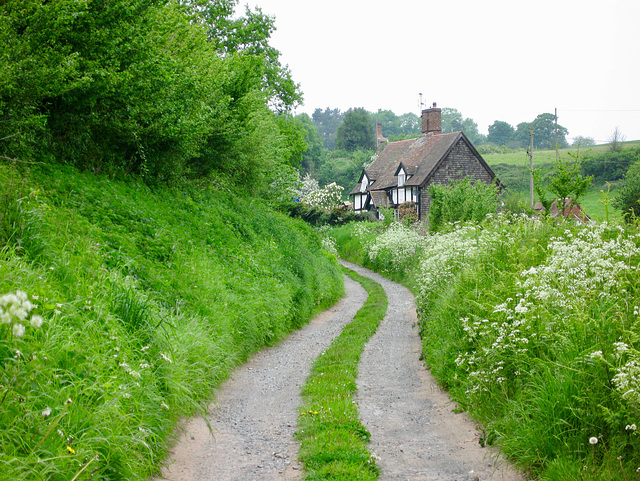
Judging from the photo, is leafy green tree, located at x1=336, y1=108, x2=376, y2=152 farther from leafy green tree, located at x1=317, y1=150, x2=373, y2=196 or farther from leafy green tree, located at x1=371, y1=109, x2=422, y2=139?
leafy green tree, located at x1=371, y1=109, x2=422, y2=139

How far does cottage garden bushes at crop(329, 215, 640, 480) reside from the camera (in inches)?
178

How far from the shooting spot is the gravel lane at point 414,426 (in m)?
5.31

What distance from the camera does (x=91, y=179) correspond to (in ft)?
36.1

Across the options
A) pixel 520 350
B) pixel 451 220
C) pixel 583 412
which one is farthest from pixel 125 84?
pixel 451 220

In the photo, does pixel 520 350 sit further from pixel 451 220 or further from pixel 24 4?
pixel 451 220

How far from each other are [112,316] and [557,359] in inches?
193

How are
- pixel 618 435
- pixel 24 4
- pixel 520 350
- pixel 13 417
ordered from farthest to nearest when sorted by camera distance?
pixel 24 4 < pixel 520 350 < pixel 618 435 < pixel 13 417

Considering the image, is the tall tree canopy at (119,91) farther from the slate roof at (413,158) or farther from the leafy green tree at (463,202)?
the slate roof at (413,158)

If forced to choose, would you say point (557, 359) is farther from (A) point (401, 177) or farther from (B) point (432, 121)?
(B) point (432, 121)

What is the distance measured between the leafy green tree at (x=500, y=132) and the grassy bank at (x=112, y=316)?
112 metres

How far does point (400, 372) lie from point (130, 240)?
5448mm

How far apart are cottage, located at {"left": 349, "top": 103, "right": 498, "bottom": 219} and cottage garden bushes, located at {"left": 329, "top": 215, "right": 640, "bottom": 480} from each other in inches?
1145

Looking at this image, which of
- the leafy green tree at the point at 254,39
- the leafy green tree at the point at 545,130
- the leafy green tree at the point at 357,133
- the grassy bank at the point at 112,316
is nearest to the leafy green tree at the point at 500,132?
the leafy green tree at the point at 545,130

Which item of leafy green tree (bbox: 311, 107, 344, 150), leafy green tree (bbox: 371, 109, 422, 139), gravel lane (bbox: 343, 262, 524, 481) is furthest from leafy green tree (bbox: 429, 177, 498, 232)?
leafy green tree (bbox: 311, 107, 344, 150)
